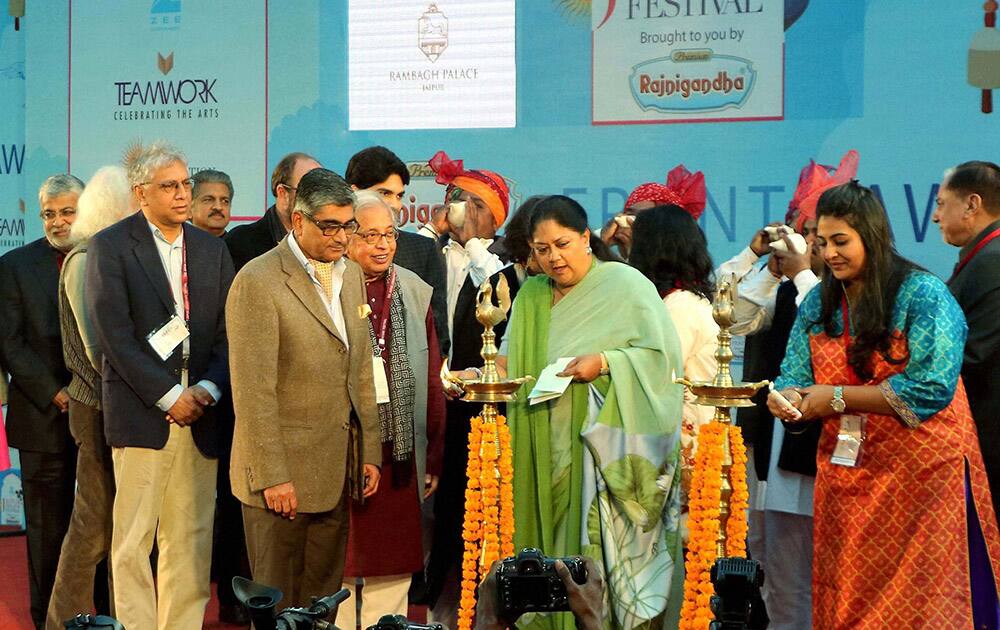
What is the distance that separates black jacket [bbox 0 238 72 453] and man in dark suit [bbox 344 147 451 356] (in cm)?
136

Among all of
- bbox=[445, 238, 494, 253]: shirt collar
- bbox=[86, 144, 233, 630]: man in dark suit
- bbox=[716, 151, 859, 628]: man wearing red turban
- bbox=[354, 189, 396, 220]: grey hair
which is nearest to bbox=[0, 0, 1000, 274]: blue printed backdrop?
bbox=[716, 151, 859, 628]: man wearing red turban

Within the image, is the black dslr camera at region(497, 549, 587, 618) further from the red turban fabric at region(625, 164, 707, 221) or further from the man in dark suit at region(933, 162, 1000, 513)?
the red turban fabric at region(625, 164, 707, 221)

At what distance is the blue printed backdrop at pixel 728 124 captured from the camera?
544cm

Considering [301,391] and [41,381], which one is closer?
[301,391]

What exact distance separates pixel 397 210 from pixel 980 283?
78.1 inches

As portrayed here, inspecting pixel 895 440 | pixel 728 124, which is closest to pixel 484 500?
pixel 895 440

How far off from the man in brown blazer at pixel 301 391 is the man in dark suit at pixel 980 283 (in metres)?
1.89

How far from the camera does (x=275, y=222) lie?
4.71m

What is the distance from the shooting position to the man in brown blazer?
346 cm

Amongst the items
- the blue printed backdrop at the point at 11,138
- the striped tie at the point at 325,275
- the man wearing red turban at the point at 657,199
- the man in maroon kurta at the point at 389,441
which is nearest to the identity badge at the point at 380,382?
the man in maroon kurta at the point at 389,441

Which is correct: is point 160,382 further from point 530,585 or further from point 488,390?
point 530,585

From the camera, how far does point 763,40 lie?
5695 millimetres

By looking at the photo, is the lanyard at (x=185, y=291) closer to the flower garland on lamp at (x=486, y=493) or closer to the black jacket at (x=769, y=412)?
the flower garland on lamp at (x=486, y=493)

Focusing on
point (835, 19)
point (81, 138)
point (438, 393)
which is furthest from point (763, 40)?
point (81, 138)
